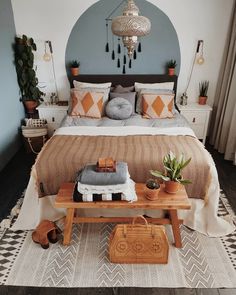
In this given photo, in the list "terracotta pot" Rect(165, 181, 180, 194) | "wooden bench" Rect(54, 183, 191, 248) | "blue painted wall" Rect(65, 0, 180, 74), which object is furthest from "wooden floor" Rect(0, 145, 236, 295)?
"blue painted wall" Rect(65, 0, 180, 74)

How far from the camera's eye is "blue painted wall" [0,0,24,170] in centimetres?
334

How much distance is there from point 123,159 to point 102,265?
87cm

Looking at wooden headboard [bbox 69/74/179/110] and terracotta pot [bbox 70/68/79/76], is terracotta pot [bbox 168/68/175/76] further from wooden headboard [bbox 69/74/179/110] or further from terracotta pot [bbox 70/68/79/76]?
terracotta pot [bbox 70/68/79/76]

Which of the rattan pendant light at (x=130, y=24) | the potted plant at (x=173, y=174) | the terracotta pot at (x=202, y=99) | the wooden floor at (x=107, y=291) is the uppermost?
the rattan pendant light at (x=130, y=24)

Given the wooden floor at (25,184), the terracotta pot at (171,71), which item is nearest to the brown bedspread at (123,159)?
the wooden floor at (25,184)

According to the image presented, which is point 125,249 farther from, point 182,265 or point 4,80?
point 4,80

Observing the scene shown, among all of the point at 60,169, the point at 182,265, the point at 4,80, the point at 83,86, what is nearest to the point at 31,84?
the point at 4,80

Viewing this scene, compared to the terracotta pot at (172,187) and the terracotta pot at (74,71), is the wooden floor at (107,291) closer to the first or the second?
the terracotta pot at (172,187)

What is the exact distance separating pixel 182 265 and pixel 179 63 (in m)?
2.84

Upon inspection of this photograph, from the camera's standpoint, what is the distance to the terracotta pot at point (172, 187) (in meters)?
2.03

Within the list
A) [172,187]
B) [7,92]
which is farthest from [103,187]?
[7,92]

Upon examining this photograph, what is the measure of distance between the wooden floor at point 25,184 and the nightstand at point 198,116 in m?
0.32

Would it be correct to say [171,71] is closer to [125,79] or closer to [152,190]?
[125,79]

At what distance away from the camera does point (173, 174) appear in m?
2.01
